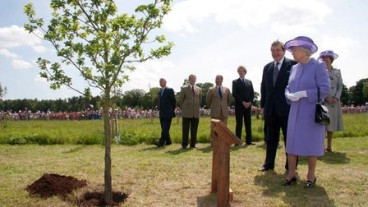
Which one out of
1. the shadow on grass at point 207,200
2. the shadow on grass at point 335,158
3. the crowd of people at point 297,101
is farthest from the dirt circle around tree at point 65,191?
the shadow on grass at point 335,158

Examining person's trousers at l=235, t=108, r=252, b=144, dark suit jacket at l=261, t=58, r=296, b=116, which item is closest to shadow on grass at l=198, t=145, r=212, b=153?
person's trousers at l=235, t=108, r=252, b=144

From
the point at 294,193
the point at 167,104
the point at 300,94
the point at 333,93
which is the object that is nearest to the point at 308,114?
the point at 300,94

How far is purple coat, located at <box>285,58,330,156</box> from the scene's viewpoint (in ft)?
18.0

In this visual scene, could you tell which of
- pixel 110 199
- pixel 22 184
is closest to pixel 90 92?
pixel 110 199

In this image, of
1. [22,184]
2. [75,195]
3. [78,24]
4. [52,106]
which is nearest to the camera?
[78,24]

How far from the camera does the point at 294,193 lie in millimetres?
5387

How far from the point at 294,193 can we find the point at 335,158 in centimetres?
350

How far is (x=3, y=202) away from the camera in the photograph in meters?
5.15

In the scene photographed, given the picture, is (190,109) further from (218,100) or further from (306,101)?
(306,101)

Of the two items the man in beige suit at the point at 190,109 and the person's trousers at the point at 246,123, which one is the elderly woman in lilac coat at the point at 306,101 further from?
the person's trousers at the point at 246,123

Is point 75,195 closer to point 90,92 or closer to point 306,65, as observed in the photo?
point 90,92

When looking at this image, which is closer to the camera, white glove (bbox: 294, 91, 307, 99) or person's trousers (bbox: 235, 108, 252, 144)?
white glove (bbox: 294, 91, 307, 99)

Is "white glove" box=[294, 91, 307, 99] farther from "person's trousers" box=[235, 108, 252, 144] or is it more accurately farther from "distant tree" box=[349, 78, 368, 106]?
"distant tree" box=[349, 78, 368, 106]

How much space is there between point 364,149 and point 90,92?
7.65 m
